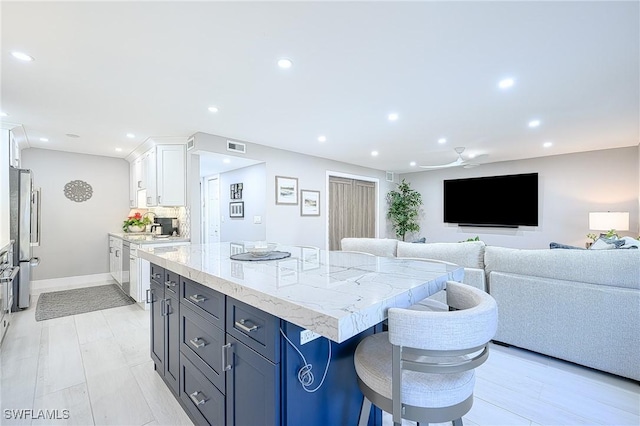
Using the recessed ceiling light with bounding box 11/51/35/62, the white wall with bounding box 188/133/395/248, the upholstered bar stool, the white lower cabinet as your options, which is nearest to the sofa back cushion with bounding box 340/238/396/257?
the white wall with bounding box 188/133/395/248

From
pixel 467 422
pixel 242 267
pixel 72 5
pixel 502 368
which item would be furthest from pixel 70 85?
pixel 502 368

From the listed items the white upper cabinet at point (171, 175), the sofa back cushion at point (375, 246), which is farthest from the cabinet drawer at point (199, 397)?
the white upper cabinet at point (171, 175)

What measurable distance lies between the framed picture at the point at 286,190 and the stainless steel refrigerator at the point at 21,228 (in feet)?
10.8

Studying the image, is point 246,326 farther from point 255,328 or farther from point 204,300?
point 204,300

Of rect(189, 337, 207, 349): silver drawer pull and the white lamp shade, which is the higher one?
the white lamp shade

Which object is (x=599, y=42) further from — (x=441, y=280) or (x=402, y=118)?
(x=441, y=280)

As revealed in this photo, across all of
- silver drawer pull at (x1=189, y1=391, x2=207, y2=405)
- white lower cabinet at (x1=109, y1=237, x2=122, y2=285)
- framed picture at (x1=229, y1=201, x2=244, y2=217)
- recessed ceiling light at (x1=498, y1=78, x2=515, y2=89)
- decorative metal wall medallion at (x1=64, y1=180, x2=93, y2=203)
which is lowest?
silver drawer pull at (x1=189, y1=391, x2=207, y2=405)

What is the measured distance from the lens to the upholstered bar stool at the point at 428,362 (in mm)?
915

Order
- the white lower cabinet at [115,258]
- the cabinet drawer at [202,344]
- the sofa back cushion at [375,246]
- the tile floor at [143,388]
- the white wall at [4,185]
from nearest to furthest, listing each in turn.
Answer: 1. the cabinet drawer at [202,344]
2. the tile floor at [143,388]
3. the sofa back cushion at [375,246]
4. the white wall at [4,185]
5. the white lower cabinet at [115,258]

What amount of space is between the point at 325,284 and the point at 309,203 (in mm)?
4431

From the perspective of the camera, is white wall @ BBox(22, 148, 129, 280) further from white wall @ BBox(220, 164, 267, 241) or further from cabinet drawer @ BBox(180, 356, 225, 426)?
cabinet drawer @ BBox(180, 356, 225, 426)

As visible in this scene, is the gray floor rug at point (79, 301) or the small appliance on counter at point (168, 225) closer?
the gray floor rug at point (79, 301)

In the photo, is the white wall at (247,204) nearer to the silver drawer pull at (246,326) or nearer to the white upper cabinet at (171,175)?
the white upper cabinet at (171,175)

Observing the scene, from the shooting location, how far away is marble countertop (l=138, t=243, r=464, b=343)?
0.90 metres
